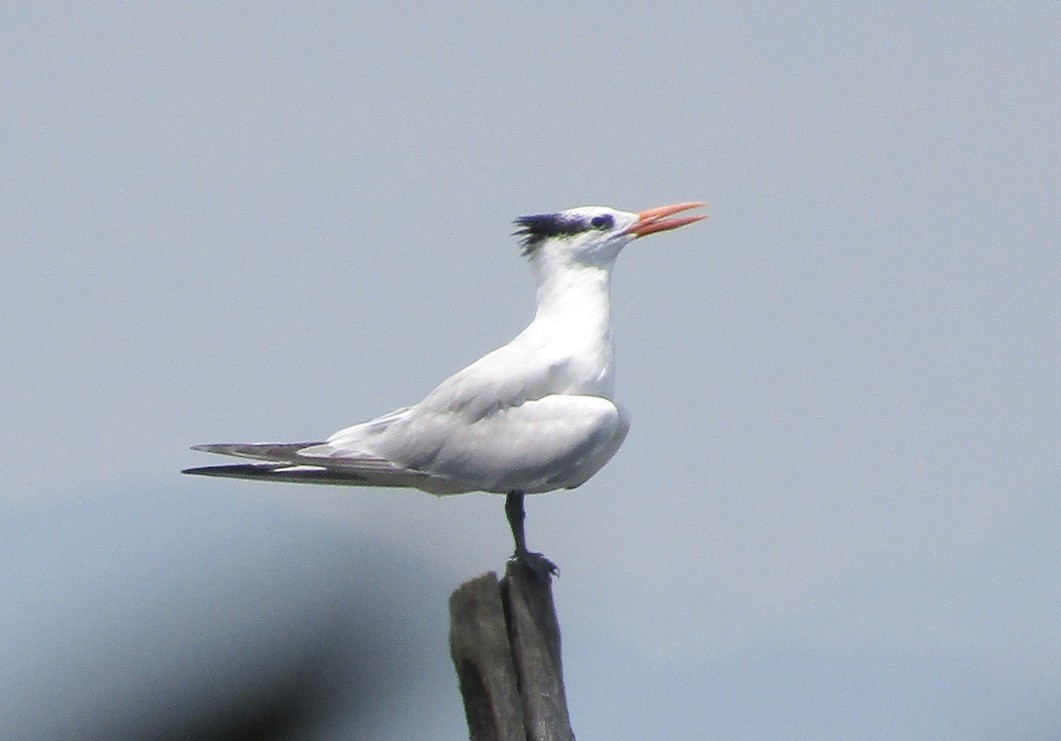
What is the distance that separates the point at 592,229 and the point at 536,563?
1.75 m

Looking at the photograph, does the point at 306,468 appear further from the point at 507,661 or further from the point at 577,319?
the point at 507,661

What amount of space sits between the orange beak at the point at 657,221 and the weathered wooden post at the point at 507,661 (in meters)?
2.16

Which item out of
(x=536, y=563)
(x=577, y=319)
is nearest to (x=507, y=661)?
(x=536, y=563)

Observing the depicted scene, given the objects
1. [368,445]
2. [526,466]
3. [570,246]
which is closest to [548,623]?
[526,466]

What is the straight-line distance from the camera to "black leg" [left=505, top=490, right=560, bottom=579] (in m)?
7.04

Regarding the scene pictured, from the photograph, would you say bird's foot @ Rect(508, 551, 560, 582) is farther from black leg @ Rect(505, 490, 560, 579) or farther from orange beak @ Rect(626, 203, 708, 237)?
orange beak @ Rect(626, 203, 708, 237)

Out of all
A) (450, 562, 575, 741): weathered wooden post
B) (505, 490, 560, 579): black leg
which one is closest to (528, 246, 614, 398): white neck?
(505, 490, 560, 579): black leg

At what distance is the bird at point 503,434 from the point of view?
7.44m

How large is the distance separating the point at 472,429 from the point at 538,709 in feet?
5.16

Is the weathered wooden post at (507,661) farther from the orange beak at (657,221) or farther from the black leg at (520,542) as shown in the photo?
the orange beak at (657,221)

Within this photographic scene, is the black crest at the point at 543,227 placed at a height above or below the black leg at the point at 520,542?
above

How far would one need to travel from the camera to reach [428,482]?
774cm

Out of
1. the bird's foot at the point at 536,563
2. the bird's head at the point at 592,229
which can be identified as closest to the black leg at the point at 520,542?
the bird's foot at the point at 536,563

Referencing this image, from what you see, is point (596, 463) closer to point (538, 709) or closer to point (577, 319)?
point (577, 319)
